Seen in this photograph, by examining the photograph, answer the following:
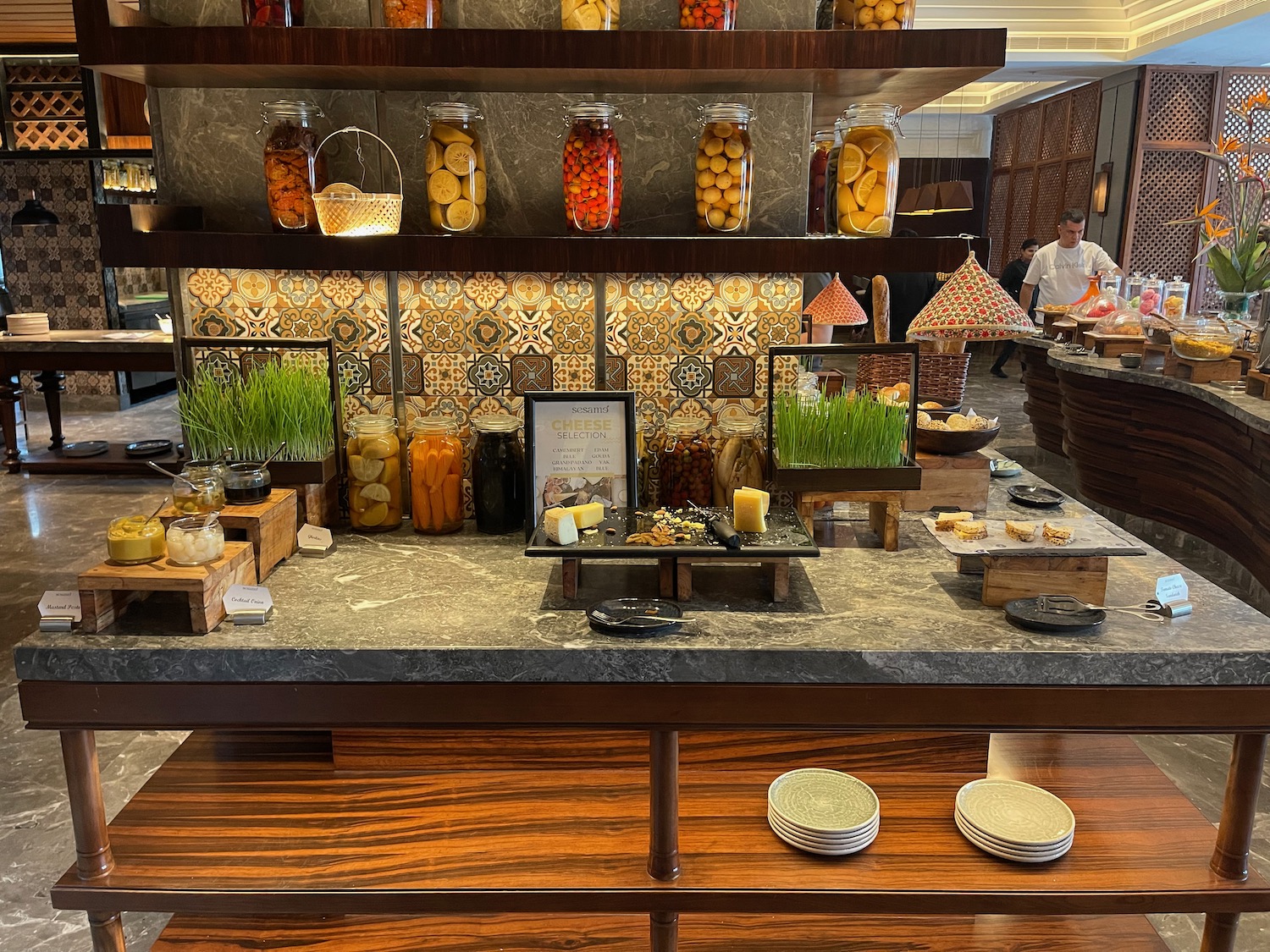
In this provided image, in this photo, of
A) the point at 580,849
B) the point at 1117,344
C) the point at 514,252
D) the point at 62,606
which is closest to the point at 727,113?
the point at 514,252

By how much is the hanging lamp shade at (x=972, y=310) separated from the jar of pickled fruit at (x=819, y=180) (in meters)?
0.39

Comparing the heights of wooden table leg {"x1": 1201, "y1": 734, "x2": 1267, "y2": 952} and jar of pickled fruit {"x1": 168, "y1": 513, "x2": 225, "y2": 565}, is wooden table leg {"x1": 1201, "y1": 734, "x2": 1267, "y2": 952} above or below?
below

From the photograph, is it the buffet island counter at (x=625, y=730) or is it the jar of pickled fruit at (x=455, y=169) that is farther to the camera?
the jar of pickled fruit at (x=455, y=169)

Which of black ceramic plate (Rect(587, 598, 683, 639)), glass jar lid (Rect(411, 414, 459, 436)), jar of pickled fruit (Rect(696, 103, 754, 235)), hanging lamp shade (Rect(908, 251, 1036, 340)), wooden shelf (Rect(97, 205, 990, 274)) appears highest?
jar of pickled fruit (Rect(696, 103, 754, 235))

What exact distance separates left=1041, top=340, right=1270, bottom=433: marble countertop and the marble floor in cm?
88

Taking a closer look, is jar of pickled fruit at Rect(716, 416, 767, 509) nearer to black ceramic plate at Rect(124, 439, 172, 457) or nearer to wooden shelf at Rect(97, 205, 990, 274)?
wooden shelf at Rect(97, 205, 990, 274)

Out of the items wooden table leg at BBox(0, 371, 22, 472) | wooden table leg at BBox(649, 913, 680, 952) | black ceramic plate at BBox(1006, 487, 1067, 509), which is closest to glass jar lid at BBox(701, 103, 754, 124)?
black ceramic plate at BBox(1006, 487, 1067, 509)

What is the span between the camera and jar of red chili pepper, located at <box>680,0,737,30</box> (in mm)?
1984

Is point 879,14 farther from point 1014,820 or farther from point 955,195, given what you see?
point 955,195

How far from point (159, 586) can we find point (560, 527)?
723 mm

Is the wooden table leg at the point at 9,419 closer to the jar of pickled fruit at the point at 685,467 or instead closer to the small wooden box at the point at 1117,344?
the jar of pickled fruit at the point at 685,467

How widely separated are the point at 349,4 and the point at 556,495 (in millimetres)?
1203

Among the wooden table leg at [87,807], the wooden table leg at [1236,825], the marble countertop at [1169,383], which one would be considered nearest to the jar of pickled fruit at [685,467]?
the wooden table leg at [1236,825]

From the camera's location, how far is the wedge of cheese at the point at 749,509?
1.96 m
